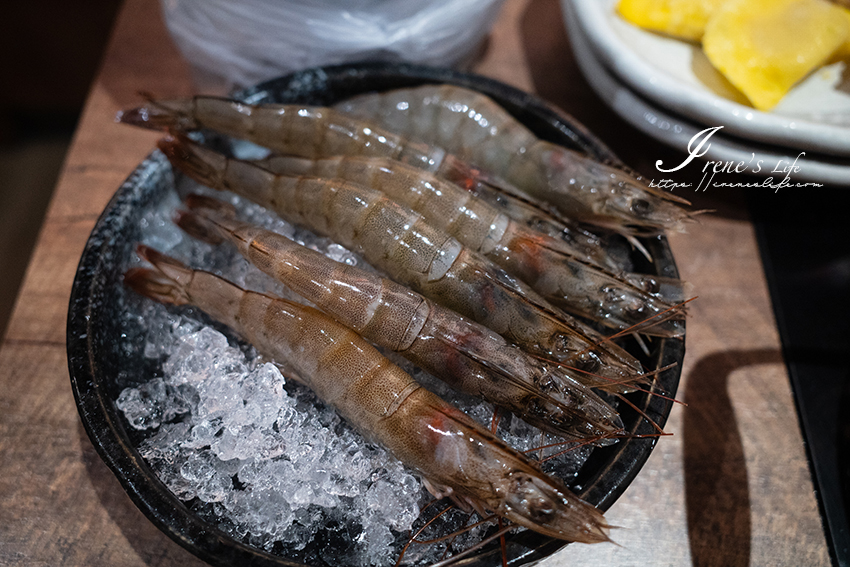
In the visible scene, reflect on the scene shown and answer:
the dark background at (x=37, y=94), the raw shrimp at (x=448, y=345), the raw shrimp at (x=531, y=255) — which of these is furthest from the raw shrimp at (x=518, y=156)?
the dark background at (x=37, y=94)

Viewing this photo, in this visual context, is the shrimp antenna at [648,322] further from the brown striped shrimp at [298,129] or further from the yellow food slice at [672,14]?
the yellow food slice at [672,14]

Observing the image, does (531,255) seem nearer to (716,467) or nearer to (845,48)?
(716,467)

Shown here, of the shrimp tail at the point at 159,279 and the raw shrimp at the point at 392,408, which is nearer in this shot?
the raw shrimp at the point at 392,408

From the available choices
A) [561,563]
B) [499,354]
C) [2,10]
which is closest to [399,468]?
[499,354]

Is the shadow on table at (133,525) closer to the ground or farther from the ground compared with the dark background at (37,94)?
farther from the ground

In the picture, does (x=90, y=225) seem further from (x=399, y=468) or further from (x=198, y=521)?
(x=399, y=468)
